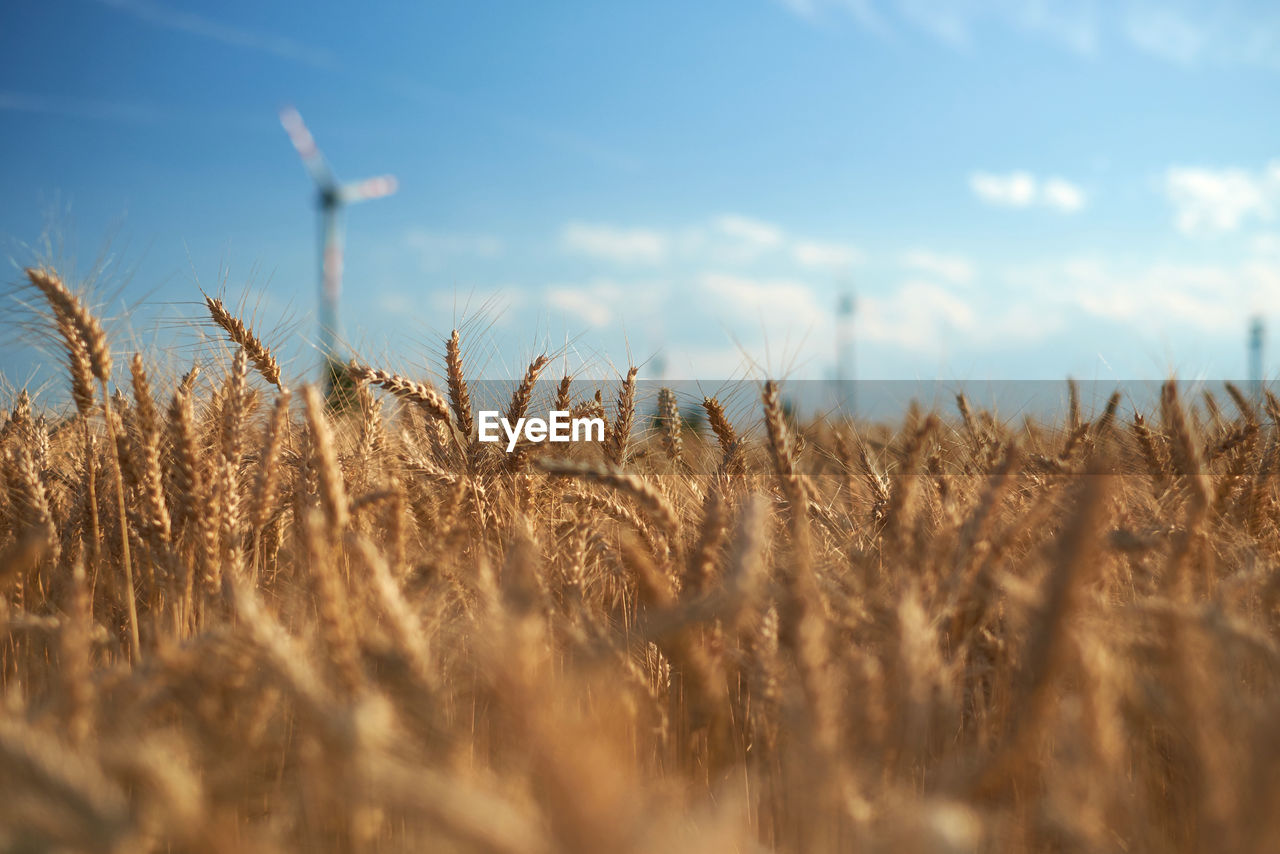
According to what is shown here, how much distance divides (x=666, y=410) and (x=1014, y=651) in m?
2.75

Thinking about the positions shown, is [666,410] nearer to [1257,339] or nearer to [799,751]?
[799,751]

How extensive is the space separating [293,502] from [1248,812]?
2.57 m

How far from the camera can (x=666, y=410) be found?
13.5ft

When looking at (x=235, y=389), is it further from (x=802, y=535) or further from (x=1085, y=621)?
(x=1085, y=621)

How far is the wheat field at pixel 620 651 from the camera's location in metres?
0.75

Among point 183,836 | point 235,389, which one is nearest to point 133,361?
point 235,389

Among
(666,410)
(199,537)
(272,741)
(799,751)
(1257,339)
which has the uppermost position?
(1257,339)

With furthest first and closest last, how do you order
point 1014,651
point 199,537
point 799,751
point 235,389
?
1. point 235,389
2. point 199,537
3. point 1014,651
4. point 799,751

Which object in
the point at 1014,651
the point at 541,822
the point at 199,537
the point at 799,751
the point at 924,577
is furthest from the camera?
the point at 199,537

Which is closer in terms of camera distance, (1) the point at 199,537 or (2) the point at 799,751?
(2) the point at 799,751

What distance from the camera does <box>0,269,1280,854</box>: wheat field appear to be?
29.4 inches

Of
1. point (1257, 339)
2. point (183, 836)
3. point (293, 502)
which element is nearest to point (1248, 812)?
point (183, 836)

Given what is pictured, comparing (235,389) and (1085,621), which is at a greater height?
(235,389)

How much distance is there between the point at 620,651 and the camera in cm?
148
